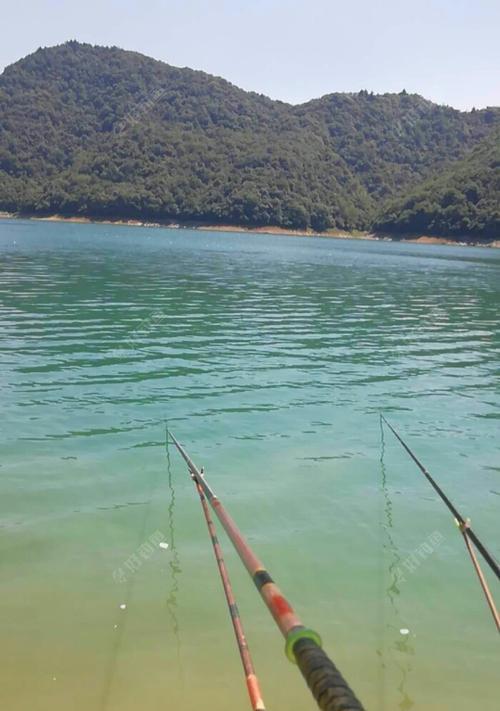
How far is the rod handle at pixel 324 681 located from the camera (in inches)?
100

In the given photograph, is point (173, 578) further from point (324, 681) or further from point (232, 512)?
point (324, 681)

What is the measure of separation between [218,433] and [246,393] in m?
3.61

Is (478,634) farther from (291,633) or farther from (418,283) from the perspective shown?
(418,283)

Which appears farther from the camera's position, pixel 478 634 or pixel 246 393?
pixel 246 393

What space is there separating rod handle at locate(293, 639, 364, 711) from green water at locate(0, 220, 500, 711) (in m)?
3.84

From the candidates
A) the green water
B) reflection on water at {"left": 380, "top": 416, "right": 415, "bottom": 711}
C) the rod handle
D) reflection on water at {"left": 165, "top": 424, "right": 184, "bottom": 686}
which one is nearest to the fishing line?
the green water

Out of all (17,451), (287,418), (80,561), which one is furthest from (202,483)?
(287,418)

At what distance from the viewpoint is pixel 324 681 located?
2.64 meters

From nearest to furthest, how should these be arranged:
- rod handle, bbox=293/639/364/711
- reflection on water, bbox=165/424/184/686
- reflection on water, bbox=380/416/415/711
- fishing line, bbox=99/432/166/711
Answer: rod handle, bbox=293/639/364/711
fishing line, bbox=99/432/166/711
reflection on water, bbox=380/416/415/711
reflection on water, bbox=165/424/184/686

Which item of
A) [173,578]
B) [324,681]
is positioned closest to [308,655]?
[324,681]

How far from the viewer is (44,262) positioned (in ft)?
191

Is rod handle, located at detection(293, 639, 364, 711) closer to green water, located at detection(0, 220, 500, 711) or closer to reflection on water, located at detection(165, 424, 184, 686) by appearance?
green water, located at detection(0, 220, 500, 711)

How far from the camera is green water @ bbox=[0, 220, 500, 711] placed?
6664mm

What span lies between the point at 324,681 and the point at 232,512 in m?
7.85
